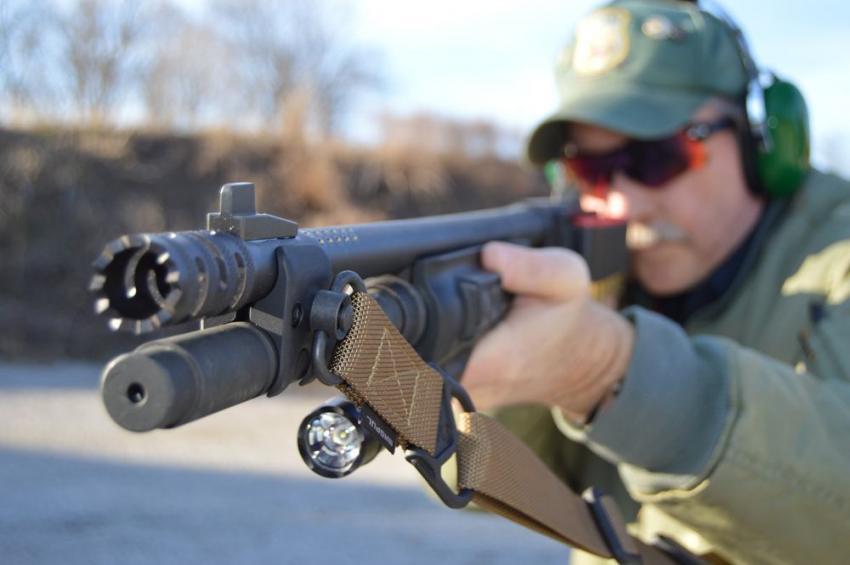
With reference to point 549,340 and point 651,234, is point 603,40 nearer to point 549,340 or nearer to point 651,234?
point 651,234

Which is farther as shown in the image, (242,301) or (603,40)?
(603,40)

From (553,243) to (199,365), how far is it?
164 cm

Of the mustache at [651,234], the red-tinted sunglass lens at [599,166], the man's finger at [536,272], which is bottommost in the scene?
the mustache at [651,234]

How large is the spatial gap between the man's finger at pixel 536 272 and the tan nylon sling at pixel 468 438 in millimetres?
375

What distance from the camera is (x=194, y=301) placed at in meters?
1.03

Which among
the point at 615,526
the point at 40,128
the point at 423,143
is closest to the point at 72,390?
the point at 40,128

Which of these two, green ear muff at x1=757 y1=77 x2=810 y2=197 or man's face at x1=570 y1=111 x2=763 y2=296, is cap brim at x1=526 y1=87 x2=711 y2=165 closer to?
man's face at x1=570 y1=111 x2=763 y2=296

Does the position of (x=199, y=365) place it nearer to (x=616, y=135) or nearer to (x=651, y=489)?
(x=651, y=489)

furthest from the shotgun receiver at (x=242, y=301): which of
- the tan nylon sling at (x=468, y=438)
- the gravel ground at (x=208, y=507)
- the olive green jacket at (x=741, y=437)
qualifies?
the gravel ground at (x=208, y=507)

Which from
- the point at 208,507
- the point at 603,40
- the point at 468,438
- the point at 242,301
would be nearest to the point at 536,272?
the point at 468,438

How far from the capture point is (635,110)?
2.62m

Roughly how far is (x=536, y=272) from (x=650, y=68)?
1084mm

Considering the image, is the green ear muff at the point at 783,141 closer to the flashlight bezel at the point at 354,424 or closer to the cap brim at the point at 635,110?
the cap brim at the point at 635,110

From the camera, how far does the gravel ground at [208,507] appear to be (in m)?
4.70
